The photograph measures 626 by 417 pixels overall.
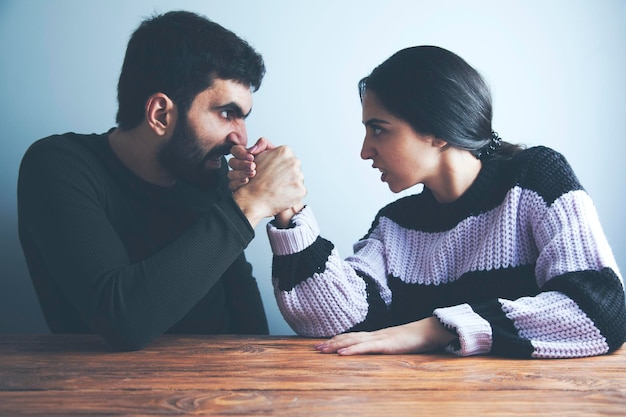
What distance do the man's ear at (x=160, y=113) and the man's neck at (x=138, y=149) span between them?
1.0 inches

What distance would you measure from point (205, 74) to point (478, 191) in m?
0.69

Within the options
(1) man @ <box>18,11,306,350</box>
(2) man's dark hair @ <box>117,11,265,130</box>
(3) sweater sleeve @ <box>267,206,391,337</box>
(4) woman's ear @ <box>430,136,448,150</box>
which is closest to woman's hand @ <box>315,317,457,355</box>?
(3) sweater sleeve @ <box>267,206,391,337</box>

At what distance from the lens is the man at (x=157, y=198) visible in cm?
110

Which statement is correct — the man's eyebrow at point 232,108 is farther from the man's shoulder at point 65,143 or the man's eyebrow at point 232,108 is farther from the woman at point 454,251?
the man's shoulder at point 65,143

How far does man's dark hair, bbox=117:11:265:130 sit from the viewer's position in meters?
1.38

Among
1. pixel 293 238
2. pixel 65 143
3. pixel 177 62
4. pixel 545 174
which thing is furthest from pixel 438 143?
pixel 65 143

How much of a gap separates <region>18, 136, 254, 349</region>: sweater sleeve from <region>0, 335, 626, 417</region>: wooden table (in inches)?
3.1

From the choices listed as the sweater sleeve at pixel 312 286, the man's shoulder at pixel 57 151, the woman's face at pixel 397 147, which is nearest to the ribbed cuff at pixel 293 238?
the sweater sleeve at pixel 312 286

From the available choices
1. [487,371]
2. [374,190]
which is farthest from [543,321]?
[374,190]

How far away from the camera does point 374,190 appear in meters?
1.76

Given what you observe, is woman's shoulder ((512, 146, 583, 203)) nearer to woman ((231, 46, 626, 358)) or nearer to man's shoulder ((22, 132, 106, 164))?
woman ((231, 46, 626, 358))

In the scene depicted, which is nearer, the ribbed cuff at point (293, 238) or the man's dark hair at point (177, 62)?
the ribbed cuff at point (293, 238)

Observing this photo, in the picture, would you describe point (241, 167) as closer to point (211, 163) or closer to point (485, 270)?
point (211, 163)

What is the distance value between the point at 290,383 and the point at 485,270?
21.6 inches
